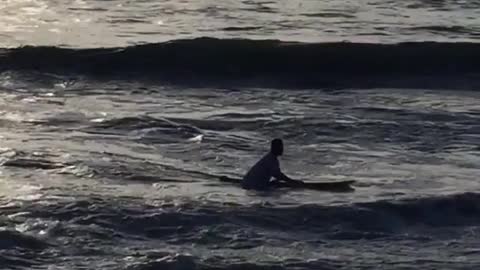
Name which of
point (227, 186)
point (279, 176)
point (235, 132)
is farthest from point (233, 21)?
point (279, 176)

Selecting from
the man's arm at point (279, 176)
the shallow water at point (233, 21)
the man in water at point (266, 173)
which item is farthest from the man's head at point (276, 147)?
the shallow water at point (233, 21)

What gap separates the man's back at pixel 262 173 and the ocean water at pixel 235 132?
7.7 inches

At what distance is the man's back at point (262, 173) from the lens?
14.8m

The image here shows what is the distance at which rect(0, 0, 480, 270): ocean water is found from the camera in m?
12.6

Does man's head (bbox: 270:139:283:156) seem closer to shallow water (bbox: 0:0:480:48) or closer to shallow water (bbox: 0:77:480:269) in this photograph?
shallow water (bbox: 0:77:480:269)

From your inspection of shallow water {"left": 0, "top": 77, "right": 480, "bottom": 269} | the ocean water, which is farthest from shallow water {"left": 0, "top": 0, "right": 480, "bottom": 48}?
shallow water {"left": 0, "top": 77, "right": 480, "bottom": 269}

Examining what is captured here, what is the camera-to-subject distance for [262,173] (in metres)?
14.8

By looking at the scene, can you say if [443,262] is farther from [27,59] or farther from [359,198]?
[27,59]

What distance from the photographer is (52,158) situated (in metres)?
16.4

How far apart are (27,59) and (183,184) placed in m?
12.6

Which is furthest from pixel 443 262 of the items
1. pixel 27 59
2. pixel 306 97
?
pixel 27 59

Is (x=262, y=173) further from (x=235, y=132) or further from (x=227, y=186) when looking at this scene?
(x=235, y=132)

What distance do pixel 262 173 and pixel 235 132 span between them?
4.14m

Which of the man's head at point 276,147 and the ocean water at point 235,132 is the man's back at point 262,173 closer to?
the man's head at point 276,147
